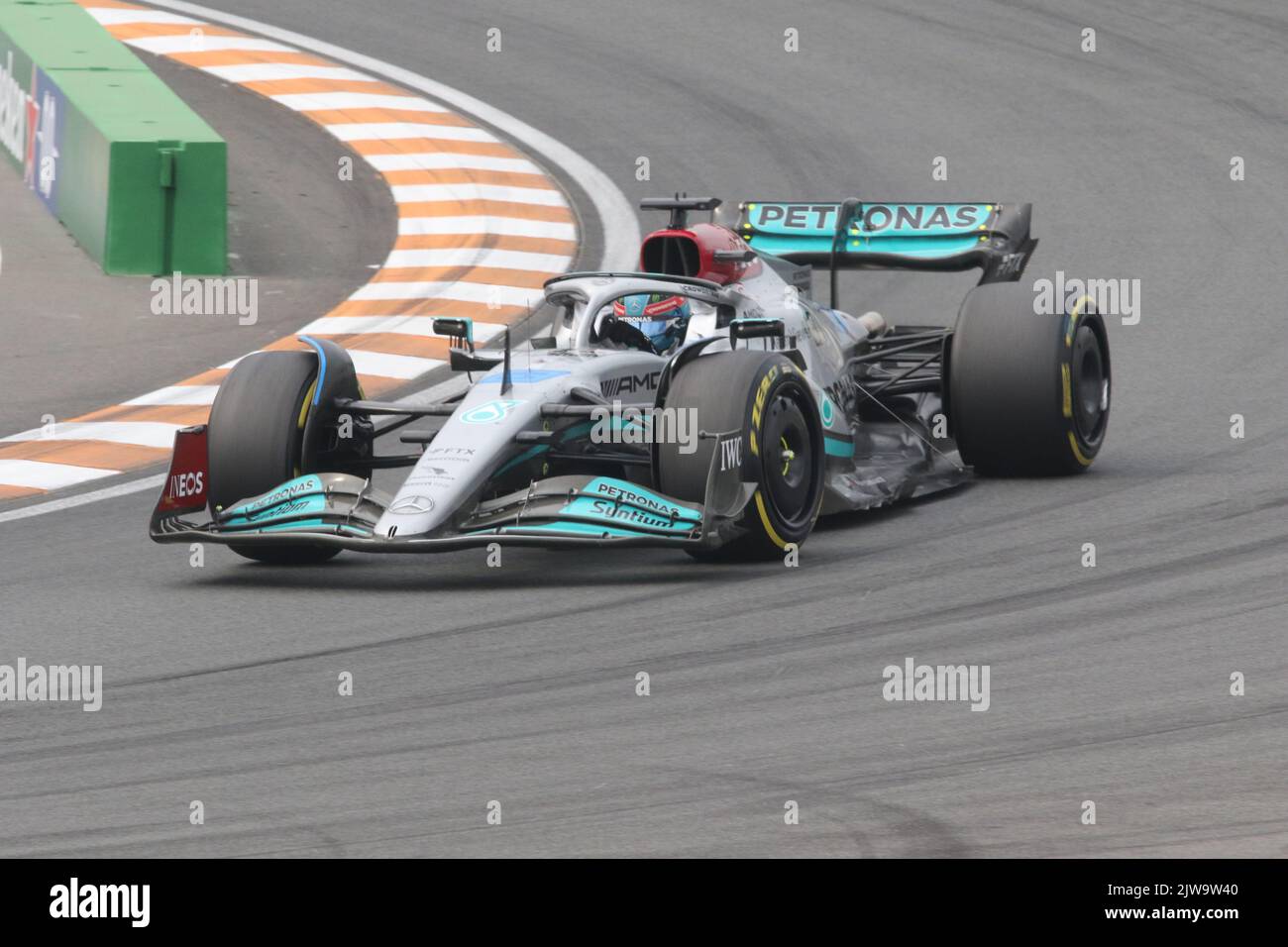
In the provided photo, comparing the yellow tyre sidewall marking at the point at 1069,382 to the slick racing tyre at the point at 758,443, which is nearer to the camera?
the slick racing tyre at the point at 758,443

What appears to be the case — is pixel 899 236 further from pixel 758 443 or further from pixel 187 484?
pixel 187 484

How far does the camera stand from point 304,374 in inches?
389

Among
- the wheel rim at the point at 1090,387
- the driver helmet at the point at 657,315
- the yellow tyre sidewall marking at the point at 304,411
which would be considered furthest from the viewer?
the wheel rim at the point at 1090,387

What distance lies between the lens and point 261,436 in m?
9.66

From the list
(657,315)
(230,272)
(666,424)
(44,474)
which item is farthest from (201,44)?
(666,424)

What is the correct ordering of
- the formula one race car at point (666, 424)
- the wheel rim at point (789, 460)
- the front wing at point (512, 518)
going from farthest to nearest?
the wheel rim at point (789, 460) → the formula one race car at point (666, 424) → the front wing at point (512, 518)

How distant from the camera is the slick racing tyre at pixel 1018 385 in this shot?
1072 centimetres

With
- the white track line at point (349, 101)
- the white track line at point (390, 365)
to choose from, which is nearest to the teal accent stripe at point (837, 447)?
the white track line at point (390, 365)

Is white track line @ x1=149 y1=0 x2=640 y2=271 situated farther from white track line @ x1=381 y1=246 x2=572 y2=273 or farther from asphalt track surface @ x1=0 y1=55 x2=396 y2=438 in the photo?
asphalt track surface @ x1=0 y1=55 x2=396 y2=438

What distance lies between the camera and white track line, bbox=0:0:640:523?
16875 millimetres

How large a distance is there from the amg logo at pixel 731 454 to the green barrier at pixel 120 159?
7.30 metres

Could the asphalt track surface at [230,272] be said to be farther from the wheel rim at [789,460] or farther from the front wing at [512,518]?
the wheel rim at [789,460]

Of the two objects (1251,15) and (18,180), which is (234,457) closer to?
(18,180)

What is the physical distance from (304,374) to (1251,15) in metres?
14.2
